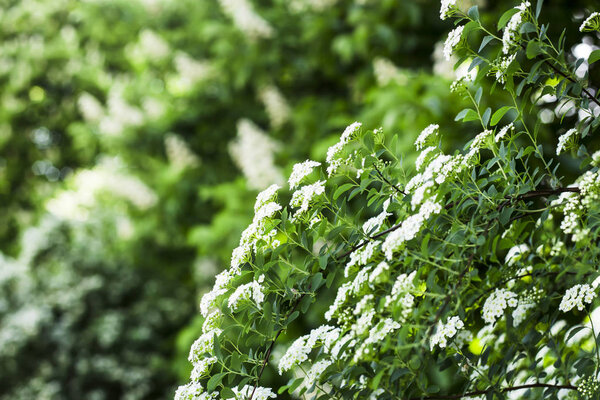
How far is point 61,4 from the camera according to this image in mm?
8664

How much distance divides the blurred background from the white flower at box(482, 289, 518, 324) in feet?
5.55

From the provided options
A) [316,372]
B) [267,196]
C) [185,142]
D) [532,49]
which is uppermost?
[185,142]

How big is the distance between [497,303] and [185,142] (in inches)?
160

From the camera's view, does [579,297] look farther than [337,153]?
No

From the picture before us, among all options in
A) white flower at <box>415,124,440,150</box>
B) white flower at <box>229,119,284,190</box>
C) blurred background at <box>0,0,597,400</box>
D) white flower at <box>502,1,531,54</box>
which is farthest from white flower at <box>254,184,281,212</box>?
white flower at <box>229,119,284,190</box>

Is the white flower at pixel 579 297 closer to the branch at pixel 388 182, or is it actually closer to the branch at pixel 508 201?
the branch at pixel 508 201

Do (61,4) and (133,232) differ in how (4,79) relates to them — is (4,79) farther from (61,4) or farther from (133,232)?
(133,232)

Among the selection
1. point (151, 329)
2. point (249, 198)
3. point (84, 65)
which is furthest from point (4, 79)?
point (249, 198)

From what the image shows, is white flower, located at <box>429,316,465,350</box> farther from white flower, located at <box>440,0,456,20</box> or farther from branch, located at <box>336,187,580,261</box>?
white flower, located at <box>440,0,456,20</box>

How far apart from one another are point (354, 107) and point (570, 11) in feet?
4.87

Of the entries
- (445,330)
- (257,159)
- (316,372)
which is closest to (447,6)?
(445,330)

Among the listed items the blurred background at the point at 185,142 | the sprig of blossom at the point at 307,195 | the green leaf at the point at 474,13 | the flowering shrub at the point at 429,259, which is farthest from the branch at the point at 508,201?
the blurred background at the point at 185,142

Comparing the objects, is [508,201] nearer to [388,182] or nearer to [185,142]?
[388,182]

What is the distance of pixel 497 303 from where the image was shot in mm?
1133
